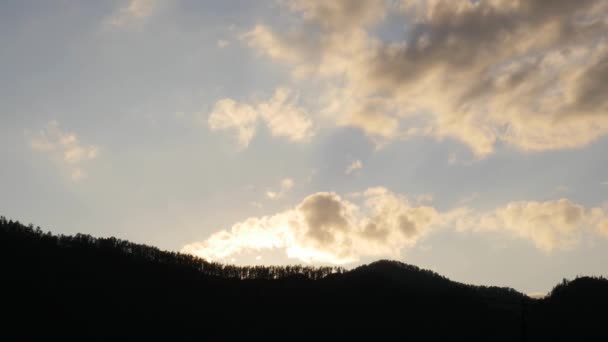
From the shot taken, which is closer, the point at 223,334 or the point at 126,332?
the point at 126,332

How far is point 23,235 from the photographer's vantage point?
197 metres

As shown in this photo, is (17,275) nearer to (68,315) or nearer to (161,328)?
(68,315)

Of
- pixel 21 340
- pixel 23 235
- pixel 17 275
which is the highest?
pixel 23 235

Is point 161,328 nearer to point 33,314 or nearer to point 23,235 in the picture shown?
point 33,314

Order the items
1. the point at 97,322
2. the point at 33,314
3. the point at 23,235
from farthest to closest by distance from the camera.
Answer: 1. the point at 23,235
2. the point at 97,322
3. the point at 33,314

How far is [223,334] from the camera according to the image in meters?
187

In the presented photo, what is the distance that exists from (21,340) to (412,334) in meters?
123

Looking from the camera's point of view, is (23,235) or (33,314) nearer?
(33,314)

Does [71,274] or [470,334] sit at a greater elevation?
[71,274]

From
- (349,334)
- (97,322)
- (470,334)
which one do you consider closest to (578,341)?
(470,334)

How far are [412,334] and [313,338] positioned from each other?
114 ft

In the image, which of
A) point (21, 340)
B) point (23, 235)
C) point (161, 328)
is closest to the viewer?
point (21, 340)

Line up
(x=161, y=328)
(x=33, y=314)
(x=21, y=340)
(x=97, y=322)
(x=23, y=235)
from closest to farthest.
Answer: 1. (x=21, y=340)
2. (x=33, y=314)
3. (x=97, y=322)
4. (x=161, y=328)
5. (x=23, y=235)

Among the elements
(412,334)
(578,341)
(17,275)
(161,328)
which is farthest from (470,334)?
(17,275)
